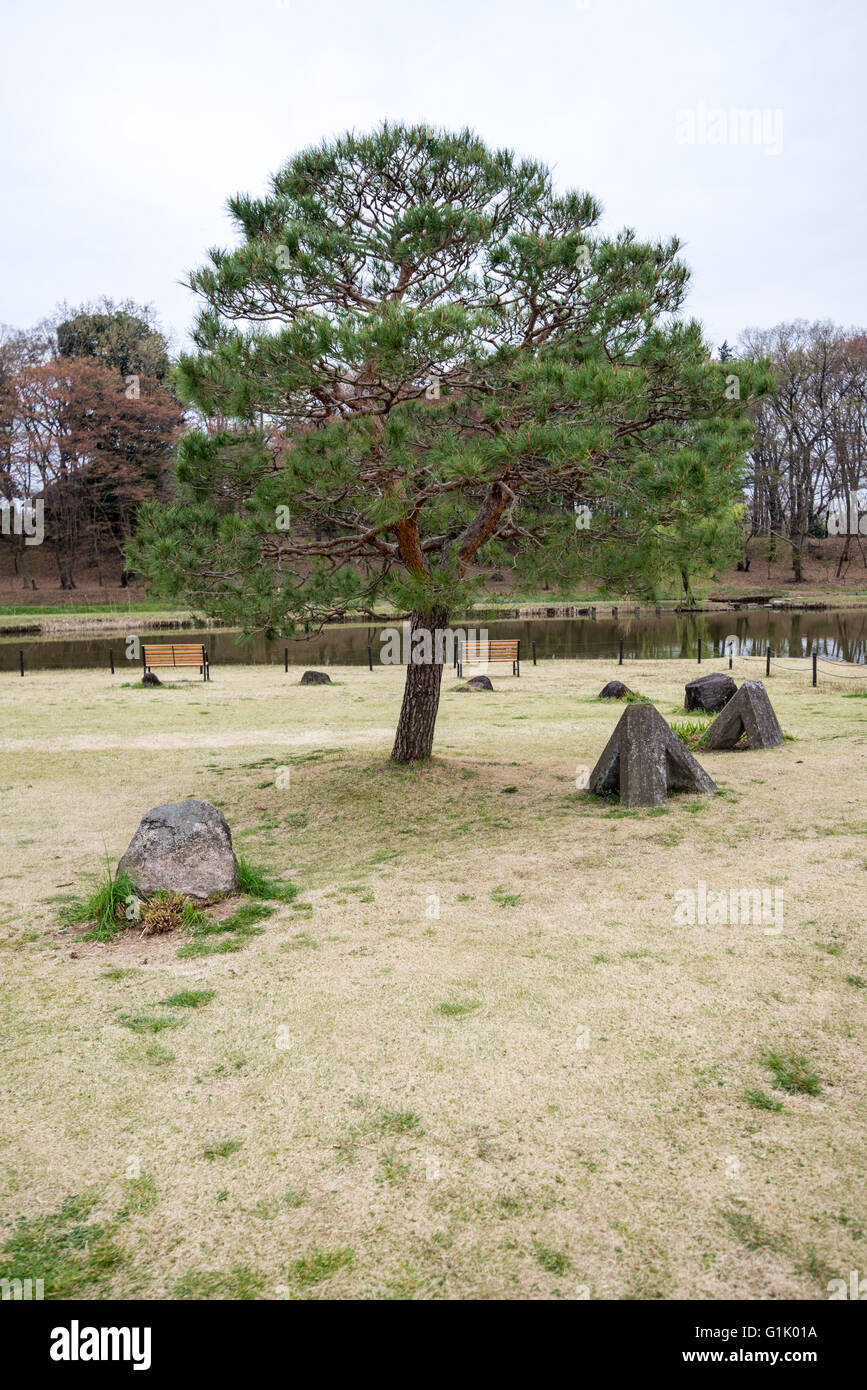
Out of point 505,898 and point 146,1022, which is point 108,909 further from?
point 505,898

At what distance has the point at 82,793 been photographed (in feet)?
29.3

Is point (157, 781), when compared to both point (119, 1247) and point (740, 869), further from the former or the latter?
point (119, 1247)

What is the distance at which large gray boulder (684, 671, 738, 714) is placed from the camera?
40.2 ft

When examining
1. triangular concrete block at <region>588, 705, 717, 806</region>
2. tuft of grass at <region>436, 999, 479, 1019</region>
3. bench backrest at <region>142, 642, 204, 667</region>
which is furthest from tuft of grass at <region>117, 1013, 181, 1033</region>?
bench backrest at <region>142, 642, 204, 667</region>

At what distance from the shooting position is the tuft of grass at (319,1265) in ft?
7.89

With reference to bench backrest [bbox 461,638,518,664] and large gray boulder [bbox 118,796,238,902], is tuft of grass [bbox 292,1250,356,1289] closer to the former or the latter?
large gray boulder [bbox 118,796,238,902]

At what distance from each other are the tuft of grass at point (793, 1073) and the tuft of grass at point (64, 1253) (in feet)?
7.90

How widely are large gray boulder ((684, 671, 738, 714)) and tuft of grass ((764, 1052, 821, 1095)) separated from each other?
9.10 meters

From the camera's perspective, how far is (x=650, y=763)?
7613 millimetres

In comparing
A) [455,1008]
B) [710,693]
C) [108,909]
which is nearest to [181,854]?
[108,909]

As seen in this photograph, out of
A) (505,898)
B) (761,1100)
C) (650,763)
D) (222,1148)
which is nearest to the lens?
(222,1148)

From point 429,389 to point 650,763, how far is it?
371 cm

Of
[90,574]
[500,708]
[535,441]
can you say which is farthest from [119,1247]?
[90,574]
